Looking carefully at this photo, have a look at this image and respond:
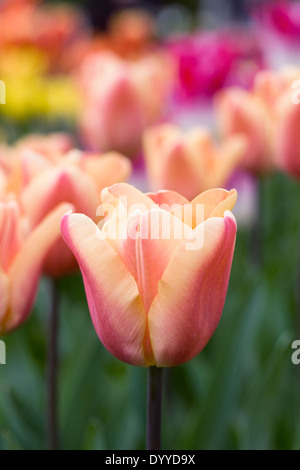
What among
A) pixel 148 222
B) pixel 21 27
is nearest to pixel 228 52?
pixel 148 222

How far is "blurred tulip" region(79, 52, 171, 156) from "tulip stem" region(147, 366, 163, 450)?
1.45 feet

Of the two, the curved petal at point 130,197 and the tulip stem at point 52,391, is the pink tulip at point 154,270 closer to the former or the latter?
the curved petal at point 130,197

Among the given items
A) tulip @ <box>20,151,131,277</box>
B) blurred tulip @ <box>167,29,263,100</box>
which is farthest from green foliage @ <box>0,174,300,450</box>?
blurred tulip @ <box>167,29,263,100</box>

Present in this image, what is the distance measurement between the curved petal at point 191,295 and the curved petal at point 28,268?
10 centimetres

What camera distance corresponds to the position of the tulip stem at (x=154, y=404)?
331mm

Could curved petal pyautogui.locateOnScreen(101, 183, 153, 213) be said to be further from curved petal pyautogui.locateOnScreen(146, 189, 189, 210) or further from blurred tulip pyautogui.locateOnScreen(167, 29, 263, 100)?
blurred tulip pyautogui.locateOnScreen(167, 29, 263, 100)

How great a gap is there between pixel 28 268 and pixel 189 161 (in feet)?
0.60

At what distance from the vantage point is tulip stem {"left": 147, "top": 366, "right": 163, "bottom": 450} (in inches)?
13.0

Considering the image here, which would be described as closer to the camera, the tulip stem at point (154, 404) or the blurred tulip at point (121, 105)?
the tulip stem at point (154, 404)

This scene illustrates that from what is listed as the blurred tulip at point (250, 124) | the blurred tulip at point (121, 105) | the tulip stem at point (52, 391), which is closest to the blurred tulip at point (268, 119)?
the blurred tulip at point (250, 124)

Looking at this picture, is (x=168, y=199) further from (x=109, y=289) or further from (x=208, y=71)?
(x=208, y=71)
